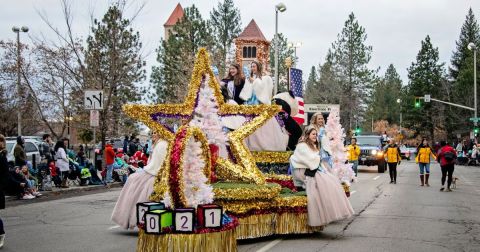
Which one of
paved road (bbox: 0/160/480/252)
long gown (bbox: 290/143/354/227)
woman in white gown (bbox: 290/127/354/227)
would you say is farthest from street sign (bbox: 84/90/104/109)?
long gown (bbox: 290/143/354/227)

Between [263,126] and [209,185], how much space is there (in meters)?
4.38

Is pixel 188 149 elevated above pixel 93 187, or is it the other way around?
pixel 188 149

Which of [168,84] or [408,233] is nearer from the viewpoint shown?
[408,233]

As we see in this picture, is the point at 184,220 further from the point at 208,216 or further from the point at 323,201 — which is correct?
the point at 323,201

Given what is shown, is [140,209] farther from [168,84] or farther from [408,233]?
[168,84]

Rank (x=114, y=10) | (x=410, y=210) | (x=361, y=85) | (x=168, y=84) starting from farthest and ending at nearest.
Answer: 1. (x=361, y=85)
2. (x=168, y=84)
3. (x=114, y=10)
4. (x=410, y=210)

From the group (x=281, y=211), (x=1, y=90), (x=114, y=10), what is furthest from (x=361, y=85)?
(x=281, y=211)

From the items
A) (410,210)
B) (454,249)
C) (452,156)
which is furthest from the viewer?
(452,156)

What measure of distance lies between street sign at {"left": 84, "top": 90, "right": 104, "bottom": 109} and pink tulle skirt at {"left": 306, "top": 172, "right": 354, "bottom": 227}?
1424cm

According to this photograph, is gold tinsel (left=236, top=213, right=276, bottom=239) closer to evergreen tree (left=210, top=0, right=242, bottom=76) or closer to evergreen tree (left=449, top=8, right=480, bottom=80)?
evergreen tree (left=210, top=0, right=242, bottom=76)

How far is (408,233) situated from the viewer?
1165cm

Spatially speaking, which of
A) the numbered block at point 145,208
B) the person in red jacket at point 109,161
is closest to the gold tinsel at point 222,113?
the numbered block at point 145,208

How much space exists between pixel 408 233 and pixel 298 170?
2287mm

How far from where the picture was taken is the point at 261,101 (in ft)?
40.7
